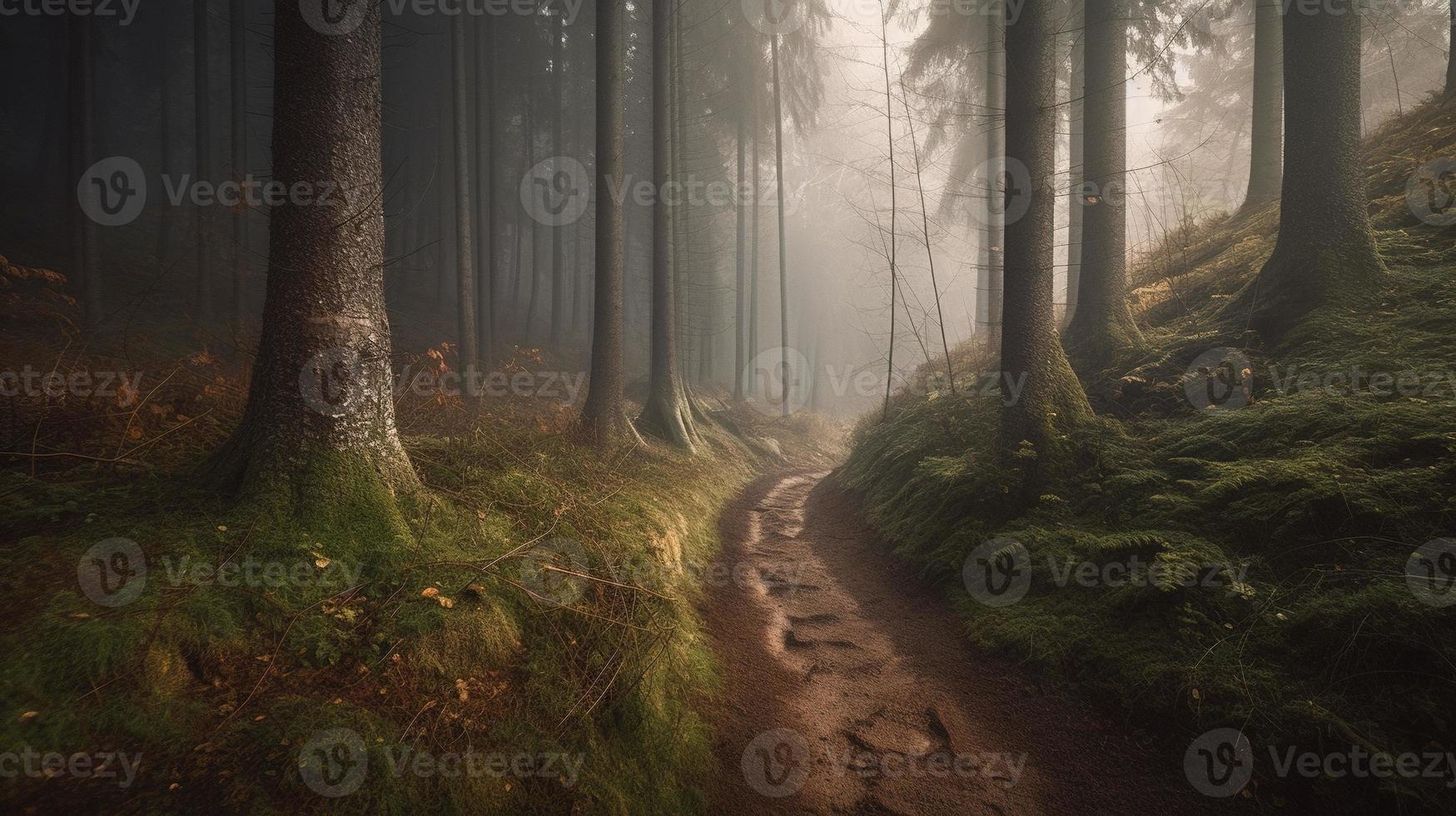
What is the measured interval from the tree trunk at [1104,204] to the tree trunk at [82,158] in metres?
19.3

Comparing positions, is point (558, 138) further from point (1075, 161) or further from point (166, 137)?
point (1075, 161)

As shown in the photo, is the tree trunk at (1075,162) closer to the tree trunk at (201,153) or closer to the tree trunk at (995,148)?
the tree trunk at (995,148)

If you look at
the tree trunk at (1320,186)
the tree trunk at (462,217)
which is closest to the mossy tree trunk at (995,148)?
the tree trunk at (1320,186)

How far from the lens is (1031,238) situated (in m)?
6.73

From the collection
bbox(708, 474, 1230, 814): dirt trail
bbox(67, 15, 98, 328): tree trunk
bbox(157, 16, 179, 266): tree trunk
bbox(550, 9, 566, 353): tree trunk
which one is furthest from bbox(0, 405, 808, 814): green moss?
bbox(550, 9, 566, 353): tree trunk

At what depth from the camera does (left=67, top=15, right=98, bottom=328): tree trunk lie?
466 inches

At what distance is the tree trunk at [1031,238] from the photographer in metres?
6.72

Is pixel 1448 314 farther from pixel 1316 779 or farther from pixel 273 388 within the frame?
pixel 273 388

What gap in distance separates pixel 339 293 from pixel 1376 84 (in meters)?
28.5

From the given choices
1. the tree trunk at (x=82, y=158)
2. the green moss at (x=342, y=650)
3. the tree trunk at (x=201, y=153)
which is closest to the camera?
the green moss at (x=342, y=650)

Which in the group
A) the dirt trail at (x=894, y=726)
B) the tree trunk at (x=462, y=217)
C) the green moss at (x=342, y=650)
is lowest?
the dirt trail at (x=894, y=726)

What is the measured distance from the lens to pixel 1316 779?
2.96 m

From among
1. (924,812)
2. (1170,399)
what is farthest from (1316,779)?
(1170,399)

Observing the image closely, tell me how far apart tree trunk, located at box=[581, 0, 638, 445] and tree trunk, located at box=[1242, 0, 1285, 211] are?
12498 mm
